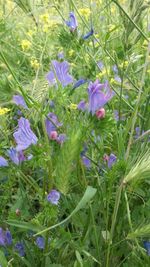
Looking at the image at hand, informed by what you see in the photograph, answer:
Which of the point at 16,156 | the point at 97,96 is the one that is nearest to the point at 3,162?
the point at 16,156

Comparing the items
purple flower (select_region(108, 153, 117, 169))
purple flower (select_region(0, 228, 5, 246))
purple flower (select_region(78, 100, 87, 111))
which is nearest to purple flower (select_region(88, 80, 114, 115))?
purple flower (select_region(78, 100, 87, 111))

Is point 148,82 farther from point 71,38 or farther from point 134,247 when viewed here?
point 134,247

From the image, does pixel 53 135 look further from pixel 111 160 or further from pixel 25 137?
pixel 111 160

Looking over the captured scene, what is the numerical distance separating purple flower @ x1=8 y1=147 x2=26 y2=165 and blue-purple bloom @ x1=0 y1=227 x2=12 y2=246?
17 cm

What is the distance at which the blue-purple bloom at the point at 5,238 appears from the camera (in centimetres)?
119

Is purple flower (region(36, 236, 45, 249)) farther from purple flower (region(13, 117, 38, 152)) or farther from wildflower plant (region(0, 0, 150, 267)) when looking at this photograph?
A: purple flower (region(13, 117, 38, 152))

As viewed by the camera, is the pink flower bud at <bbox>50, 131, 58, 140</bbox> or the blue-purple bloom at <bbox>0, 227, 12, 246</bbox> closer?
the pink flower bud at <bbox>50, 131, 58, 140</bbox>

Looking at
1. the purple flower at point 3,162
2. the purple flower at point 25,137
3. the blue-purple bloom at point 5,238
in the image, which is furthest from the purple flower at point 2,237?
the purple flower at point 25,137

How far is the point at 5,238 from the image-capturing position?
3.95 feet

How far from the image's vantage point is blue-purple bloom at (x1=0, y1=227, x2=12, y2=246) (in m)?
1.19

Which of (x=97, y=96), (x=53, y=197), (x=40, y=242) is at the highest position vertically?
(x=97, y=96)

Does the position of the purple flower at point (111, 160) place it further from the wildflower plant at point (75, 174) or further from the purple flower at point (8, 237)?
the purple flower at point (8, 237)

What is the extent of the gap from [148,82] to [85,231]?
1.75ft

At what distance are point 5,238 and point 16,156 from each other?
0.65ft
